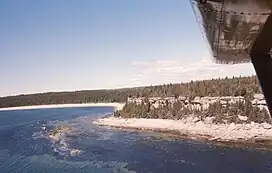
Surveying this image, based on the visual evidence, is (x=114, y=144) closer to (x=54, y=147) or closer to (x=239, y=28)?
(x=54, y=147)

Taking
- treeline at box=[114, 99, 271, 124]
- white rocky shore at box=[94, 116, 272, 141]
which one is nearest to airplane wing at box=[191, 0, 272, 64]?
white rocky shore at box=[94, 116, 272, 141]

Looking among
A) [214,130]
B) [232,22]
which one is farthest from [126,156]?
[232,22]

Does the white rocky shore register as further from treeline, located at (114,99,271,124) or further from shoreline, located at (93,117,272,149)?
treeline, located at (114,99,271,124)

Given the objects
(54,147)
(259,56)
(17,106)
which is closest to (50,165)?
(54,147)

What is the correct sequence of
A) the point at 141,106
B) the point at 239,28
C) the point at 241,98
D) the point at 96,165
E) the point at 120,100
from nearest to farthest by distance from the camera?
the point at 239,28 → the point at 96,165 → the point at 241,98 → the point at 141,106 → the point at 120,100

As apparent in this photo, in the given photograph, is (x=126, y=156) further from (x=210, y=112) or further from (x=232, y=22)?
(x=232, y=22)

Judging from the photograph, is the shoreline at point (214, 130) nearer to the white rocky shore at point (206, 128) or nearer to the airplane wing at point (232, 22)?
the white rocky shore at point (206, 128)
